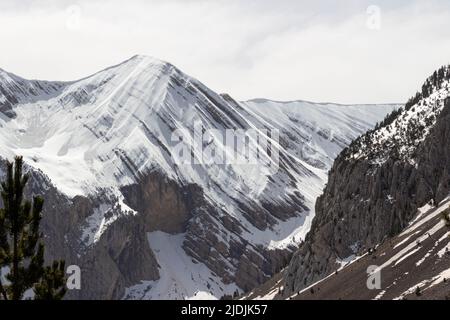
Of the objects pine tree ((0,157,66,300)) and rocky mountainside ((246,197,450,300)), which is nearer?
pine tree ((0,157,66,300))

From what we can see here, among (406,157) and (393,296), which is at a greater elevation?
(406,157)

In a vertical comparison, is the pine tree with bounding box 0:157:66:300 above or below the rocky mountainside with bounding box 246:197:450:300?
below

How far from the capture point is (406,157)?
193 meters

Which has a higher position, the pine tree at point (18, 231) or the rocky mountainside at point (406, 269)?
the rocky mountainside at point (406, 269)

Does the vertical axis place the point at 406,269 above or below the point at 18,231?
above

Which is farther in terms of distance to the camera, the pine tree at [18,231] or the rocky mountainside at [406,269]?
the rocky mountainside at [406,269]

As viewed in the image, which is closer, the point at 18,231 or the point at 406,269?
the point at 18,231
